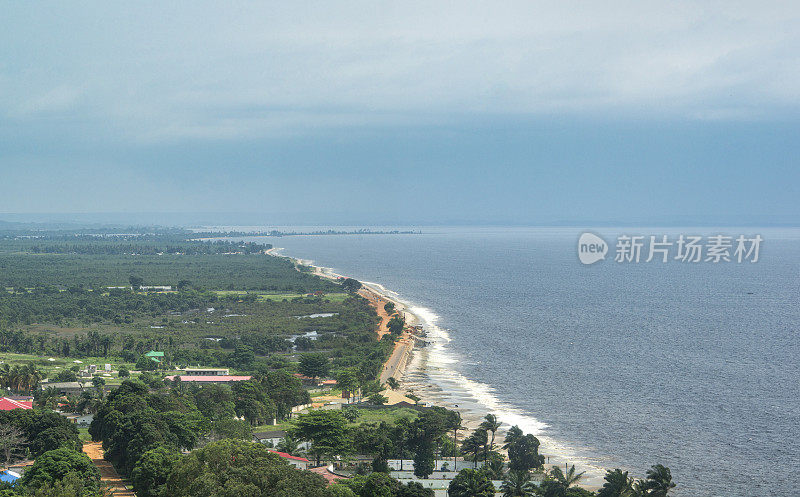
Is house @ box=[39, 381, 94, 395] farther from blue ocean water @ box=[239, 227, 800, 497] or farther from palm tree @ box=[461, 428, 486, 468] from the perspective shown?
palm tree @ box=[461, 428, 486, 468]

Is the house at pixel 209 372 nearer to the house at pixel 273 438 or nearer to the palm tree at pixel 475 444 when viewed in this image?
the house at pixel 273 438

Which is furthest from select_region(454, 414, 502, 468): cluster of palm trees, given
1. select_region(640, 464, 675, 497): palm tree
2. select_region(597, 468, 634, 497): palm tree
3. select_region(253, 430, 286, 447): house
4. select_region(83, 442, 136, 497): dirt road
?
select_region(83, 442, 136, 497): dirt road

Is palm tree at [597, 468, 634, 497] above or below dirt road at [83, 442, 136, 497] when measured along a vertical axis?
above

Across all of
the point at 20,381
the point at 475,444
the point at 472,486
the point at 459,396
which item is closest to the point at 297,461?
the point at 472,486

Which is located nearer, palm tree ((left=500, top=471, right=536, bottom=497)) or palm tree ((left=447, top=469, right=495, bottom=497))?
palm tree ((left=500, top=471, right=536, bottom=497))

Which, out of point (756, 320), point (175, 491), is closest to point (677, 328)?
point (756, 320)

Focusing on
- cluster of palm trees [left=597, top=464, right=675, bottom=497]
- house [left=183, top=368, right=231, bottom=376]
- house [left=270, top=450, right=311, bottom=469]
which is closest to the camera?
cluster of palm trees [left=597, top=464, right=675, bottom=497]

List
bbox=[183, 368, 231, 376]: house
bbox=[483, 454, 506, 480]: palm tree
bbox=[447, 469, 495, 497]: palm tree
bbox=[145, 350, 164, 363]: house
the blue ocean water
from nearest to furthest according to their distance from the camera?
1. bbox=[447, 469, 495, 497]: palm tree
2. bbox=[483, 454, 506, 480]: palm tree
3. the blue ocean water
4. bbox=[183, 368, 231, 376]: house
5. bbox=[145, 350, 164, 363]: house
